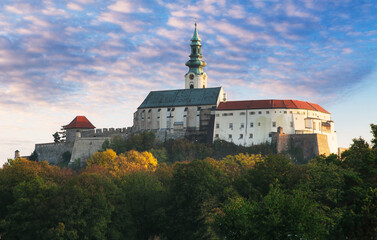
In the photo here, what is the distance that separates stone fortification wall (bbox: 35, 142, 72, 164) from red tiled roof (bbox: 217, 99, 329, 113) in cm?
2994

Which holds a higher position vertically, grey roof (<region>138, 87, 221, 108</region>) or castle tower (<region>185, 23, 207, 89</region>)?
castle tower (<region>185, 23, 207, 89</region>)

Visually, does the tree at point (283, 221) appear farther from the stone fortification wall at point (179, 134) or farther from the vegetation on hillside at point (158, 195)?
the stone fortification wall at point (179, 134)

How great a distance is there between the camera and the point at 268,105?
342 feet

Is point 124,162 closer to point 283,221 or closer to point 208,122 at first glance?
point 208,122

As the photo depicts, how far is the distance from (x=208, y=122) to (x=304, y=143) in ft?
58.6

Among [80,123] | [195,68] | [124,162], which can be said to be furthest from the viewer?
[195,68]

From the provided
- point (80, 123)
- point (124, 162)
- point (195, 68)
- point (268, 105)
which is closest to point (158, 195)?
point (124, 162)

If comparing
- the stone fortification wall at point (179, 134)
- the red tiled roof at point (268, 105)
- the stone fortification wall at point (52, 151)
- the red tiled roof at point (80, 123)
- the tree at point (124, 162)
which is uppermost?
the red tiled roof at point (268, 105)

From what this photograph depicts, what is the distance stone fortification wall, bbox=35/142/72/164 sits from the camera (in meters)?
119

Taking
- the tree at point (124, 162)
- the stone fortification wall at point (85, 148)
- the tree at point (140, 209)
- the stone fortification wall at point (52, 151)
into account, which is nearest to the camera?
the tree at point (140, 209)

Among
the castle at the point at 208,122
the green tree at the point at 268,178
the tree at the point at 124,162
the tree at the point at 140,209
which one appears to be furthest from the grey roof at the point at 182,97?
the green tree at the point at 268,178

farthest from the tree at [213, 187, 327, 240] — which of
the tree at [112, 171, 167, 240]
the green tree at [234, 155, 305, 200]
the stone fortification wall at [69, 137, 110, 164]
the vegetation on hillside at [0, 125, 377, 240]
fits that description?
the stone fortification wall at [69, 137, 110, 164]

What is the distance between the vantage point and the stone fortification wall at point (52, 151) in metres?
119

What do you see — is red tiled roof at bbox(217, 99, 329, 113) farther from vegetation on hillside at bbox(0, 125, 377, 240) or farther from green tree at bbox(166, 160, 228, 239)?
green tree at bbox(166, 160, 228, 239)
